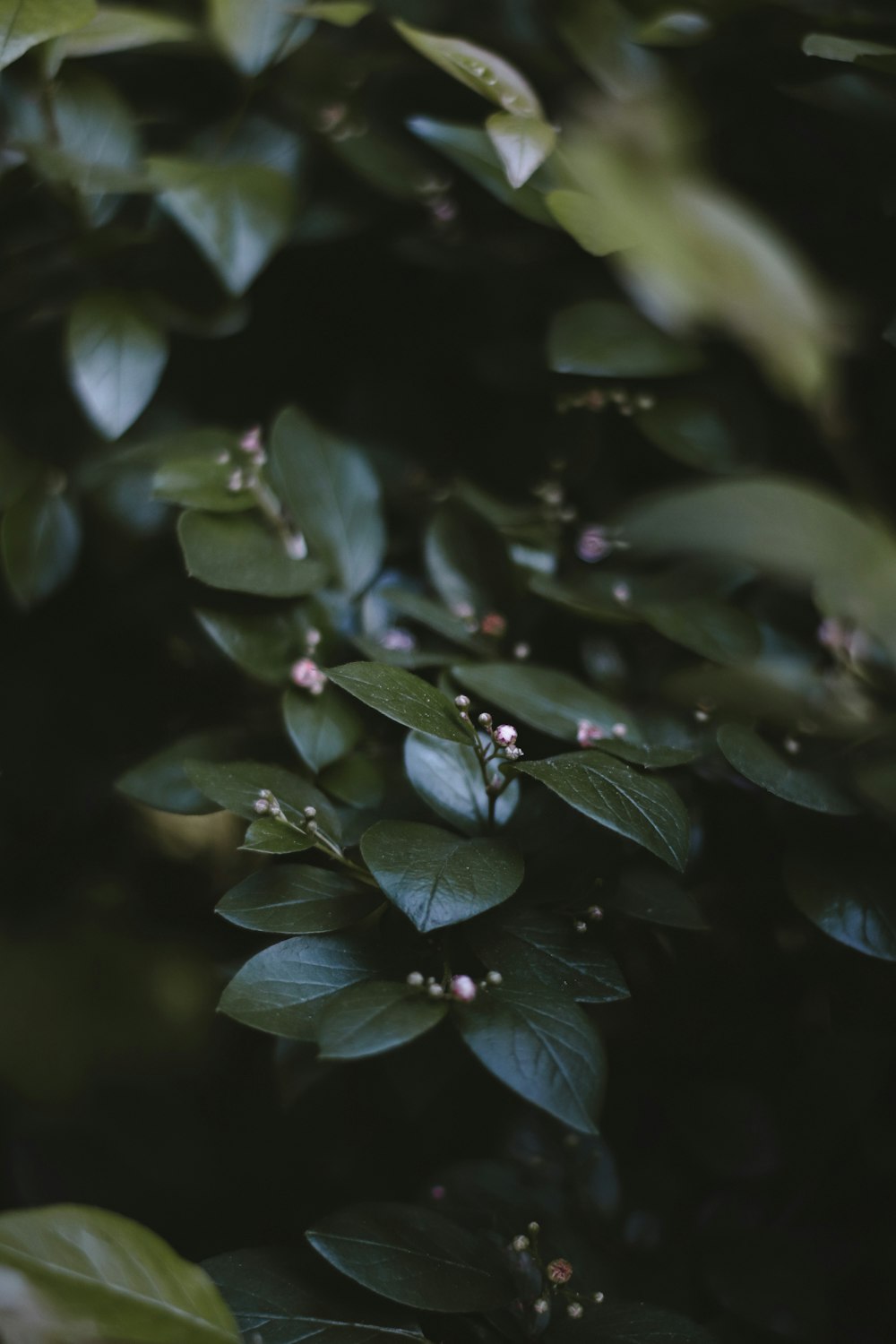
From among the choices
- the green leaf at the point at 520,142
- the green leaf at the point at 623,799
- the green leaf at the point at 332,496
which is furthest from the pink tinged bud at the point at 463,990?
the green leaf at the point at 520,142

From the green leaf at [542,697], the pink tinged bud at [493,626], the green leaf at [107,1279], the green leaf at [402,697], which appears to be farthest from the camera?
the pink tinged bud at [493,626]

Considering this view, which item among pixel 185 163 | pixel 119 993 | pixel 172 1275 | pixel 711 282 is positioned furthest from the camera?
pixel 119 993

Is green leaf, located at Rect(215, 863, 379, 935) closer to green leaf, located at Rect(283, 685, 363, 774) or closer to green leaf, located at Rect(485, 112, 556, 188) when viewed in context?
green leaf, located at Rect(283, 685, 363, 774)

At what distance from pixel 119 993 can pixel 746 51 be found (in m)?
1.00

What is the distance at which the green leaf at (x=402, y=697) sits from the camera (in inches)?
21.2

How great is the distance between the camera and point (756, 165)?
0.86 metres

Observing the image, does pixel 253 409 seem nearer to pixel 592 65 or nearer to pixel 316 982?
pixel 592 65

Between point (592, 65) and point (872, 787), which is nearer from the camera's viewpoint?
point (872, 787)

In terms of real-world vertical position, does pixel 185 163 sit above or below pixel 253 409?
above

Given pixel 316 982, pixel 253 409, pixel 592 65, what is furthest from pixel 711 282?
pixel 253 409

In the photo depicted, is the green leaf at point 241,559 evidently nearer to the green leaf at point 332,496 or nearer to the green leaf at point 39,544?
the green leaf at point 332,496

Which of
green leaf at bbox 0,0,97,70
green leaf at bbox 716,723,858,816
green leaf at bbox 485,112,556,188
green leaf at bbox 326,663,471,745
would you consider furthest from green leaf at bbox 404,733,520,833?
green leaf at bbox 0,0,97,70

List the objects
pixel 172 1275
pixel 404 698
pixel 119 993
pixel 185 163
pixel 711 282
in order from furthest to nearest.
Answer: pixel 119 993 → pixel 185 163 → pixel 404 698 → pixel 172 1275 → pixel 711 282

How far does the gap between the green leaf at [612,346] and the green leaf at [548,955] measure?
0.41 metres
